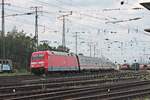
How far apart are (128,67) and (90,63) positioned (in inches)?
1406

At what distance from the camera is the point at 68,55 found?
51156mm

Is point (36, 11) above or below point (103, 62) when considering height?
above

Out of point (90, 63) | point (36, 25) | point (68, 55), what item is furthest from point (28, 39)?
point (68, 55)

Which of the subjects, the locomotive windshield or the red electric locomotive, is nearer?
the red electric locomotive

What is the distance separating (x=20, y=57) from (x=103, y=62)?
77.6 ft

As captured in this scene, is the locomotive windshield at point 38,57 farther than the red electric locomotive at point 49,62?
Yes

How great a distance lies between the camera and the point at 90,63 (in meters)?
59.2

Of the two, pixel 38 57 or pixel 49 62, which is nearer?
pixel 49 62

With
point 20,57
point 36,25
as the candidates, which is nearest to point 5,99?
point 36,25

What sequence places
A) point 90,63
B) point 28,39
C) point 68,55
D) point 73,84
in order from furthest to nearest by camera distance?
point 28,39 → point 90,63 → point 68,55 → point 73,84

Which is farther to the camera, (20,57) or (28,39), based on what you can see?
(28,39)

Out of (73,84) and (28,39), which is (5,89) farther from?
(28,39)

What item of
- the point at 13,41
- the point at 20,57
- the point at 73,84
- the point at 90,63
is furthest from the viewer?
the point at 13,41

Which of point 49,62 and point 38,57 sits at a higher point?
point 38,57
